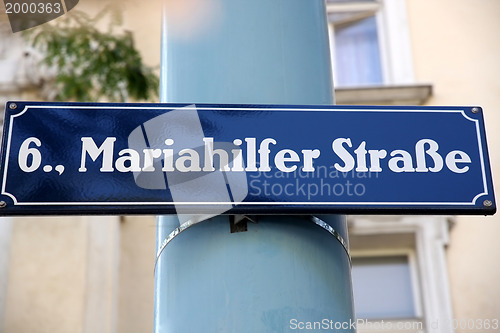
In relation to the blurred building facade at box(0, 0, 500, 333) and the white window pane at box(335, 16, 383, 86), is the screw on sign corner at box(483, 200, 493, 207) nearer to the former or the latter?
the blurred building facade at box(0, 0, 500, 333)

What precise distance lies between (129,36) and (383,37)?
2.51 m

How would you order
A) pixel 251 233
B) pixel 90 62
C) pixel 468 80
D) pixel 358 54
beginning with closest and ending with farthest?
pixel 251 233 < pixel 90 62 < pixel 468 80 < pixel 358 54

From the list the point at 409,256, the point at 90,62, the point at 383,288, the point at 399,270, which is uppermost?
the point at 90,62

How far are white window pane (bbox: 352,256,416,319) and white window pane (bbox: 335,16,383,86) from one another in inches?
65.8

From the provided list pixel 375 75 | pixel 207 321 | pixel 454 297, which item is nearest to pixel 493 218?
pixel 454 297

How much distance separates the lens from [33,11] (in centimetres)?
417

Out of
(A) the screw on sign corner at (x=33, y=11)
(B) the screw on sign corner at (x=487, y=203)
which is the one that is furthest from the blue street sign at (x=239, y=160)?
(A) the screw on sign corner at (x=33, y=11)

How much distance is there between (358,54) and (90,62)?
2765 mm

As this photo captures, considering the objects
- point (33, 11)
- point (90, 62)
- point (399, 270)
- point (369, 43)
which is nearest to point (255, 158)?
point (33, 11)

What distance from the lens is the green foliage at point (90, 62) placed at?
4812 millimetres

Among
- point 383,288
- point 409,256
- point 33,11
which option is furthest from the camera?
point 409,256

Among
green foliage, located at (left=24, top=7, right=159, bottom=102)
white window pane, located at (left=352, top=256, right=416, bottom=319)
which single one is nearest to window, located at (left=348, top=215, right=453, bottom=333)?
white window pane, located at (left=352, top=256, right=416, bottom=319)

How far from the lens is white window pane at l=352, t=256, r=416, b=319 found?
18.1ft

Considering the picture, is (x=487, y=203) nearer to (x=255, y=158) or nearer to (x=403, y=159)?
(x=403, y=159)
